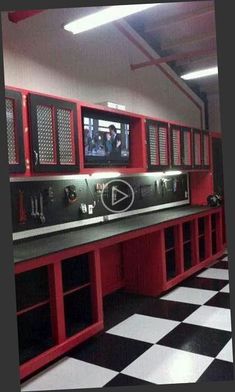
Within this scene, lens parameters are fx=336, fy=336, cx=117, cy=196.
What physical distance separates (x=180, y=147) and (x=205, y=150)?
2.82 ft

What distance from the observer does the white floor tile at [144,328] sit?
2598 mm

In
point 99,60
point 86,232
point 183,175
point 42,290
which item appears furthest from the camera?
point 183,175

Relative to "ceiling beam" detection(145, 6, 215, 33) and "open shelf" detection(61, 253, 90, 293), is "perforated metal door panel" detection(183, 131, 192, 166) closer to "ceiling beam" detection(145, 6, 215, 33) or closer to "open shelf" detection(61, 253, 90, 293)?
"ceiling beam" detection(145, 6, 215, 33)

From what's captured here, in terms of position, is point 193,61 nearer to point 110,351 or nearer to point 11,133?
point 11,133

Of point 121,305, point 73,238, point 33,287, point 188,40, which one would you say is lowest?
point 121,305

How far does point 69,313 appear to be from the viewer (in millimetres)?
2727

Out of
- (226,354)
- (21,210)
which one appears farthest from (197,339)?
(21,210)

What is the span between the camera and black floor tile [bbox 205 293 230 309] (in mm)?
3129

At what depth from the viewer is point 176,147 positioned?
4.41m

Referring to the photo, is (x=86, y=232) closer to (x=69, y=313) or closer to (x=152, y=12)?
(x=69, y=313)

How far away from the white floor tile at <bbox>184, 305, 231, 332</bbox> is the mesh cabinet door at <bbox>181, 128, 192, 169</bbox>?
2.11m

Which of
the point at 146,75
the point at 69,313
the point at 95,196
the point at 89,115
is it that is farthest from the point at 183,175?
the point at 69,313

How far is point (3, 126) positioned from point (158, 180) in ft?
10.8

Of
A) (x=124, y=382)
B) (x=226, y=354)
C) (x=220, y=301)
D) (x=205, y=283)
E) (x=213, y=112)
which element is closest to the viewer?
(x=124, y=382)
